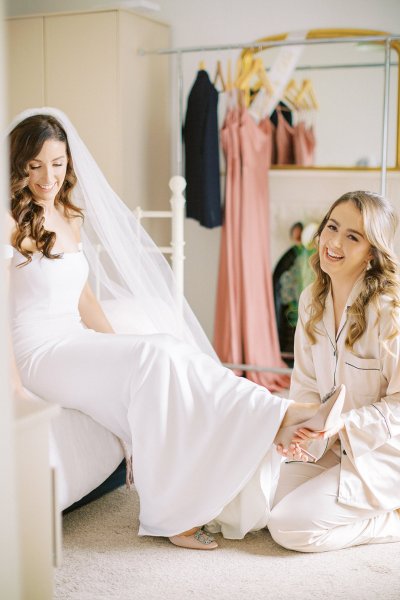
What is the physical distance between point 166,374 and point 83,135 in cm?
219

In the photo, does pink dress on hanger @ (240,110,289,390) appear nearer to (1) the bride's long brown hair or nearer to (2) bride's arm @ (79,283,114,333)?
(2) bride's arm @ (79,283,114,333)

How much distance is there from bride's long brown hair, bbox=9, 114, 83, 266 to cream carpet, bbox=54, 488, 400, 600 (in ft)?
3.17

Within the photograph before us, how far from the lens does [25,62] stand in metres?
4.42

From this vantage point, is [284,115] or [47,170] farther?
[284,115]

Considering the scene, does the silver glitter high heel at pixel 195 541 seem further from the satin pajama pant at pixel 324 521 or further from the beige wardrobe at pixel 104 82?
the beige wardrobe at pixel 104 82

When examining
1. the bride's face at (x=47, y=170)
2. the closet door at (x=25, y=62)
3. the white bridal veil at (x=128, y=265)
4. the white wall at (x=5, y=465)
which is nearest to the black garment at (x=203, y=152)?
the closet door at (x=25, y=62)

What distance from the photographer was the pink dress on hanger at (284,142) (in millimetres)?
4324

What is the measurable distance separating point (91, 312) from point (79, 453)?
0.63m

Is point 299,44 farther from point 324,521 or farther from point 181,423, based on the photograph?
point 324,521

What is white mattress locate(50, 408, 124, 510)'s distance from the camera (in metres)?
2.53

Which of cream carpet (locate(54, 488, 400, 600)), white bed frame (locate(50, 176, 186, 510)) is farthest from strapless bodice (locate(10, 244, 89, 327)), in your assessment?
cream carpet (locate(54, 488, 400, 600))

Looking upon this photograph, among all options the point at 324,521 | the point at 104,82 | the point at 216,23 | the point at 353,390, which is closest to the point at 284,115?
the point at 216,23

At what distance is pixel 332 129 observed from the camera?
433 cm

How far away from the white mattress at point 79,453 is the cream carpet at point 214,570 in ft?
0.51
